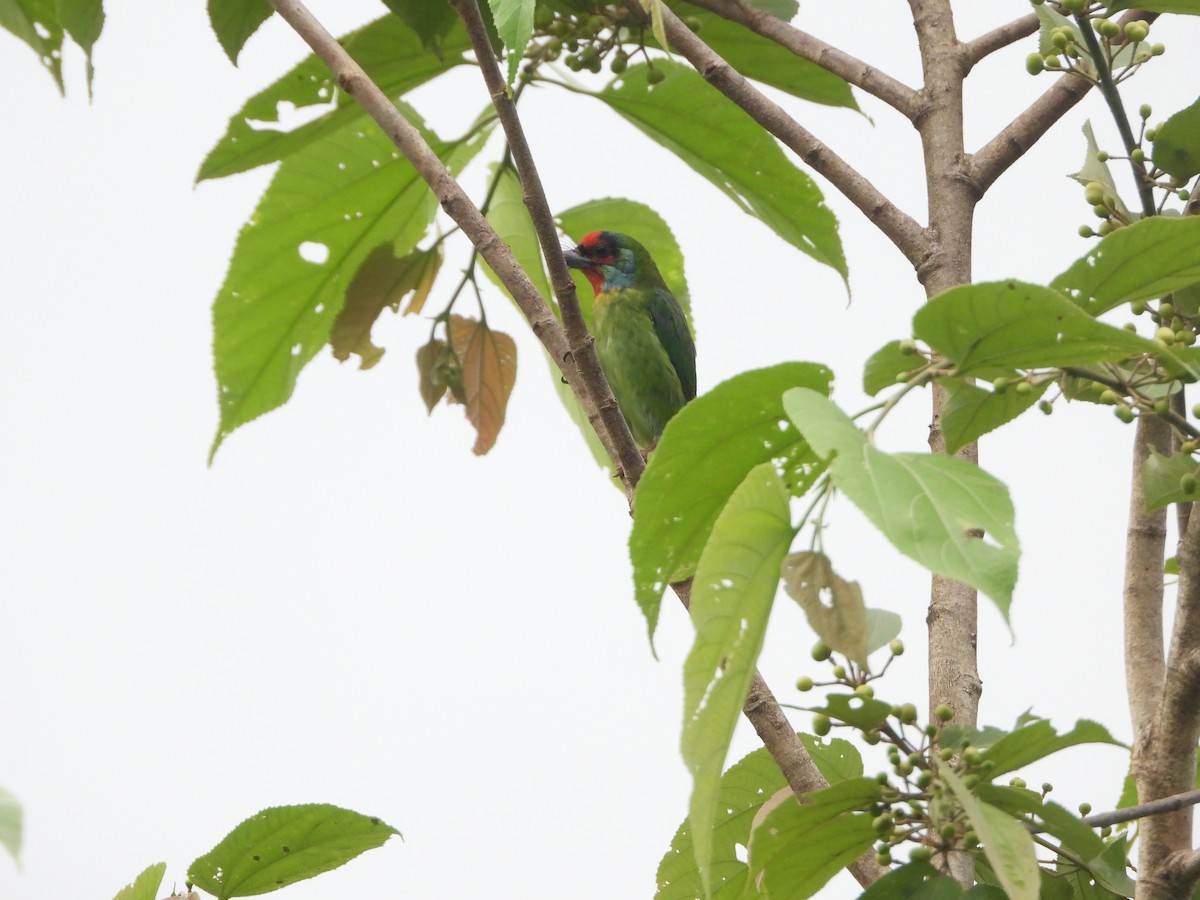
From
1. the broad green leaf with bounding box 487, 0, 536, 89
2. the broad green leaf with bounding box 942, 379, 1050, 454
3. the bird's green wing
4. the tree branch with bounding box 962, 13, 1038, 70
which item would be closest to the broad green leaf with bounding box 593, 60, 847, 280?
the tree branch with bounding box 962, 13, 1038, 70

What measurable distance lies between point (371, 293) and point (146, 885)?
1111 millimetres

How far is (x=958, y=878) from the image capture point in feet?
4.31

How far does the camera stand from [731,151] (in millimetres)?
2188

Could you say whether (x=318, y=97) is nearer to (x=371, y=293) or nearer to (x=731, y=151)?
(x=371, y=293)

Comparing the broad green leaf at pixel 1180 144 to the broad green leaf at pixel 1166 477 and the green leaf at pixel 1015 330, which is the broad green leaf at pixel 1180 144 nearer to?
the broad green leaf at pixel 1166 477

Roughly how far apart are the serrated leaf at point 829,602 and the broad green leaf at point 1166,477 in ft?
1.42

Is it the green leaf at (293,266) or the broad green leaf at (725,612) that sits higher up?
the green leaf at (293,266)

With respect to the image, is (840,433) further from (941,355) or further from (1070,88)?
(1070,88)

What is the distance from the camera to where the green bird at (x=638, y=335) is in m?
4.59

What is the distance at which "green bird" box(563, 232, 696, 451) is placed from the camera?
459 cm

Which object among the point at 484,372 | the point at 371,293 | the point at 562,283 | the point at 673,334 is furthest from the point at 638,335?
the point at 562,283

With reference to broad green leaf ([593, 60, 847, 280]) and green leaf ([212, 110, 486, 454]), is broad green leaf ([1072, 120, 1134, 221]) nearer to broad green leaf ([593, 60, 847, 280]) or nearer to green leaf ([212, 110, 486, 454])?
broad green leaf ([593, 60, 847, 280])

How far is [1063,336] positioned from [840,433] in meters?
0.28

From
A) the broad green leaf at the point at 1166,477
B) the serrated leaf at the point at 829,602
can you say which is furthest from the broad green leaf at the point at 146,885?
the broad green leaf at the point at 1166,477
